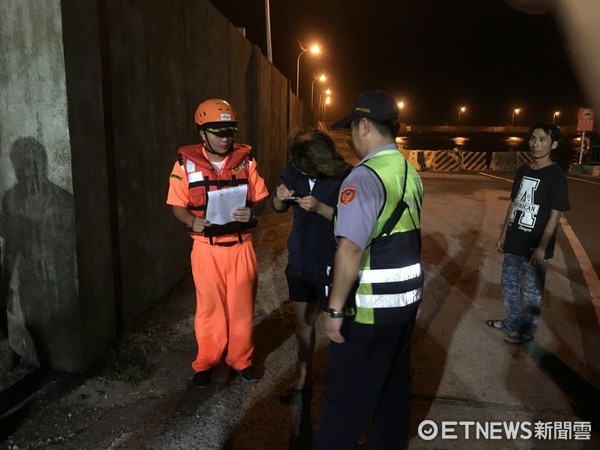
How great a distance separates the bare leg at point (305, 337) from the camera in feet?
10.5

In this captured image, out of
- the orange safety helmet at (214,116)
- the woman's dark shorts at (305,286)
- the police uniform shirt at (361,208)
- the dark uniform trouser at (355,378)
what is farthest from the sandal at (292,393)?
the orange safety helmet at (214,116)

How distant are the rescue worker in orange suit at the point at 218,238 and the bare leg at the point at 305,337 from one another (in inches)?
14.9

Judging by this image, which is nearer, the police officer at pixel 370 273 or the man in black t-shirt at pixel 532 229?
the police officer at pixel 370 273

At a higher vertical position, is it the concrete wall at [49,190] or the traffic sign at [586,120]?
the traffic sign at [586,120]

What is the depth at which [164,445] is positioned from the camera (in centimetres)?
278

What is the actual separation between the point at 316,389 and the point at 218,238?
1243mm

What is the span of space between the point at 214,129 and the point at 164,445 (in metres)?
1.94

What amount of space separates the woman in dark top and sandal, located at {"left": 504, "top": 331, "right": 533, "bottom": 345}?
203cm

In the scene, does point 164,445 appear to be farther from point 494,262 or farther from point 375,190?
point 494,262

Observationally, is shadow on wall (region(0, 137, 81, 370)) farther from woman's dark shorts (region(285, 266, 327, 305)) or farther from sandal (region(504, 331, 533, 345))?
sandal (region(504, 331, 533, 345))

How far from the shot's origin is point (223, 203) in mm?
3291

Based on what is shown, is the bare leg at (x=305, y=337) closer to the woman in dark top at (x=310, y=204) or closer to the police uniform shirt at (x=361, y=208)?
the woman in dark top at (x=310, y=204)

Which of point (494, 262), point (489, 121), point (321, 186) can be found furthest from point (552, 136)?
point (489, 121)

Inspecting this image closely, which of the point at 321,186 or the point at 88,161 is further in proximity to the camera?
the point at 88,161
